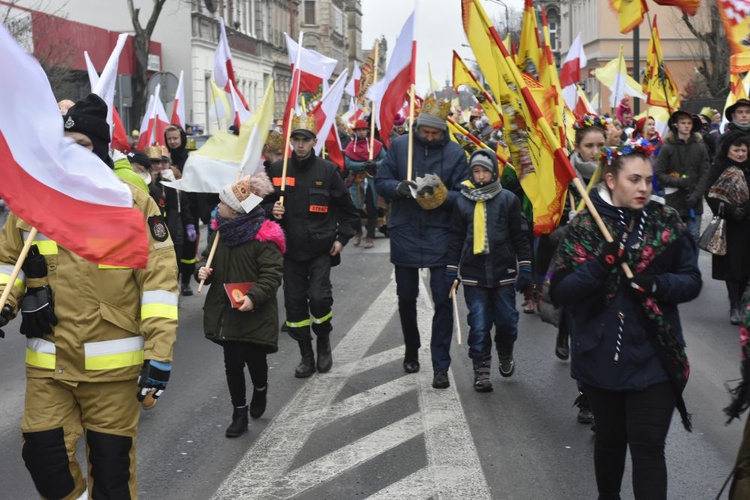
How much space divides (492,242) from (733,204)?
3.31 meters

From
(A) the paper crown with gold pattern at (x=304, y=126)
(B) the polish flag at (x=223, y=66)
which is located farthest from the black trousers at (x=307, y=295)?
(B) the polish flag at (x=223, y=66)

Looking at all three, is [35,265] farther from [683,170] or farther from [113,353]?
[683,170]

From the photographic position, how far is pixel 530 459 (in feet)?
20.8

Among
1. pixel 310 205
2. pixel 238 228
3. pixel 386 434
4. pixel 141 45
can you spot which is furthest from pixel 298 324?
pixel 141 45

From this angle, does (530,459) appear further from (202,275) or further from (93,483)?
(93,483)

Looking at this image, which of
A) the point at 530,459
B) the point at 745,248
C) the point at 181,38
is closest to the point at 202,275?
the point at 530,459

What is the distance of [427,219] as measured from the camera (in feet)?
27.1

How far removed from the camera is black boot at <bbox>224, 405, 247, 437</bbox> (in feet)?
22.5

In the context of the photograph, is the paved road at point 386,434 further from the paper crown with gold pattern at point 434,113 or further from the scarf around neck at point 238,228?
the paper crown with gold pattern at point 434,113

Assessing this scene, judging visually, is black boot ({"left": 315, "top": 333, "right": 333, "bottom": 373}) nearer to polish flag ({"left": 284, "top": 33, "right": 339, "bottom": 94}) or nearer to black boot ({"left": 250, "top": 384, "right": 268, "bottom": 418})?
black boot ({"left": 250, "top": 384, "right": 268, "bottom": 418})

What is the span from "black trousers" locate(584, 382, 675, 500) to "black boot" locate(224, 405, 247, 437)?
104 inches

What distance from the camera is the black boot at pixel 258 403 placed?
7.24 m

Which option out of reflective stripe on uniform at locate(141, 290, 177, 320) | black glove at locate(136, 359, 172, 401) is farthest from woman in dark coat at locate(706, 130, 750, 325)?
black glove at locate(136, 359, 172, 401)

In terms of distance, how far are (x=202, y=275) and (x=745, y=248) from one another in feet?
18.8
